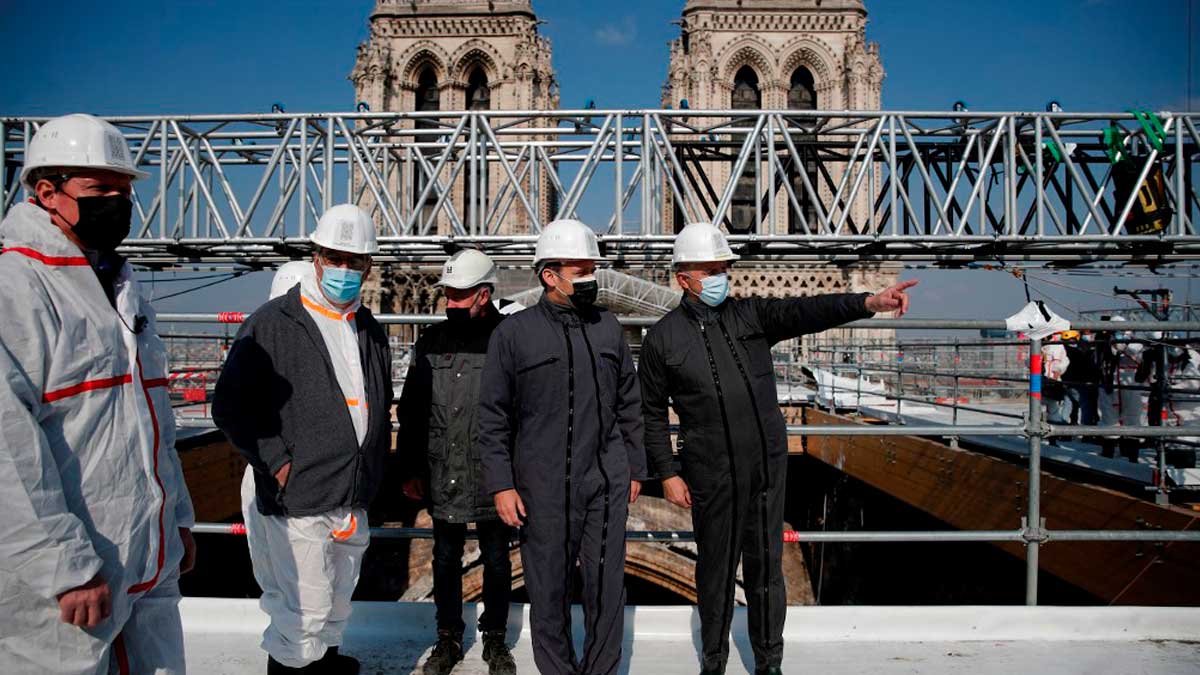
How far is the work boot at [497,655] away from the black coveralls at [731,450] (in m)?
0.78

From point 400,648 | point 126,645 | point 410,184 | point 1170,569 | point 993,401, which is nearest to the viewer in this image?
point 126,645

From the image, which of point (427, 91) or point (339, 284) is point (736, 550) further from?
point (427, 91)

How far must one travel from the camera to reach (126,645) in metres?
1.91

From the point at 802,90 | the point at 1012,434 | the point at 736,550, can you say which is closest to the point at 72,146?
the point at 736,550

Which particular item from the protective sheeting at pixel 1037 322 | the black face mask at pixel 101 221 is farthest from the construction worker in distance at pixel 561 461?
the protective sheeting at pixel 1037 322

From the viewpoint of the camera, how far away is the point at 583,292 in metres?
2.85

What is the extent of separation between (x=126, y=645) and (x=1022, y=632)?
137 inches

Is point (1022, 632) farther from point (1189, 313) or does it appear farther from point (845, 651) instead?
point (1189, 313)

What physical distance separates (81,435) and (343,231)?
1220 millimetres

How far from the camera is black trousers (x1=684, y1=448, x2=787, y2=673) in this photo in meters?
2.86

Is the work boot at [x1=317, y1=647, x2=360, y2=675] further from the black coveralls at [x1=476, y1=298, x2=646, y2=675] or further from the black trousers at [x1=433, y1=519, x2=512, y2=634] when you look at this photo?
the black coveralls at [x1=476, y1=298, x2=646, y2=675]

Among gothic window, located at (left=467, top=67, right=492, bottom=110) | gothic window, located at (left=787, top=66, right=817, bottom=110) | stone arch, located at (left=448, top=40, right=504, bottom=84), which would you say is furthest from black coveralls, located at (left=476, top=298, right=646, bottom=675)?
gothic window, located at (left=787, top=66, right=817, bottom=110)

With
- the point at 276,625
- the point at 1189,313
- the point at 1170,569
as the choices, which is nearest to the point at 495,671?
the point at 276,625

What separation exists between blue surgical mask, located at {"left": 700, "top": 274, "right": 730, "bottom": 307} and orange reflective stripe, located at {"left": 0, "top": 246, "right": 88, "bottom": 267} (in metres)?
2.09
